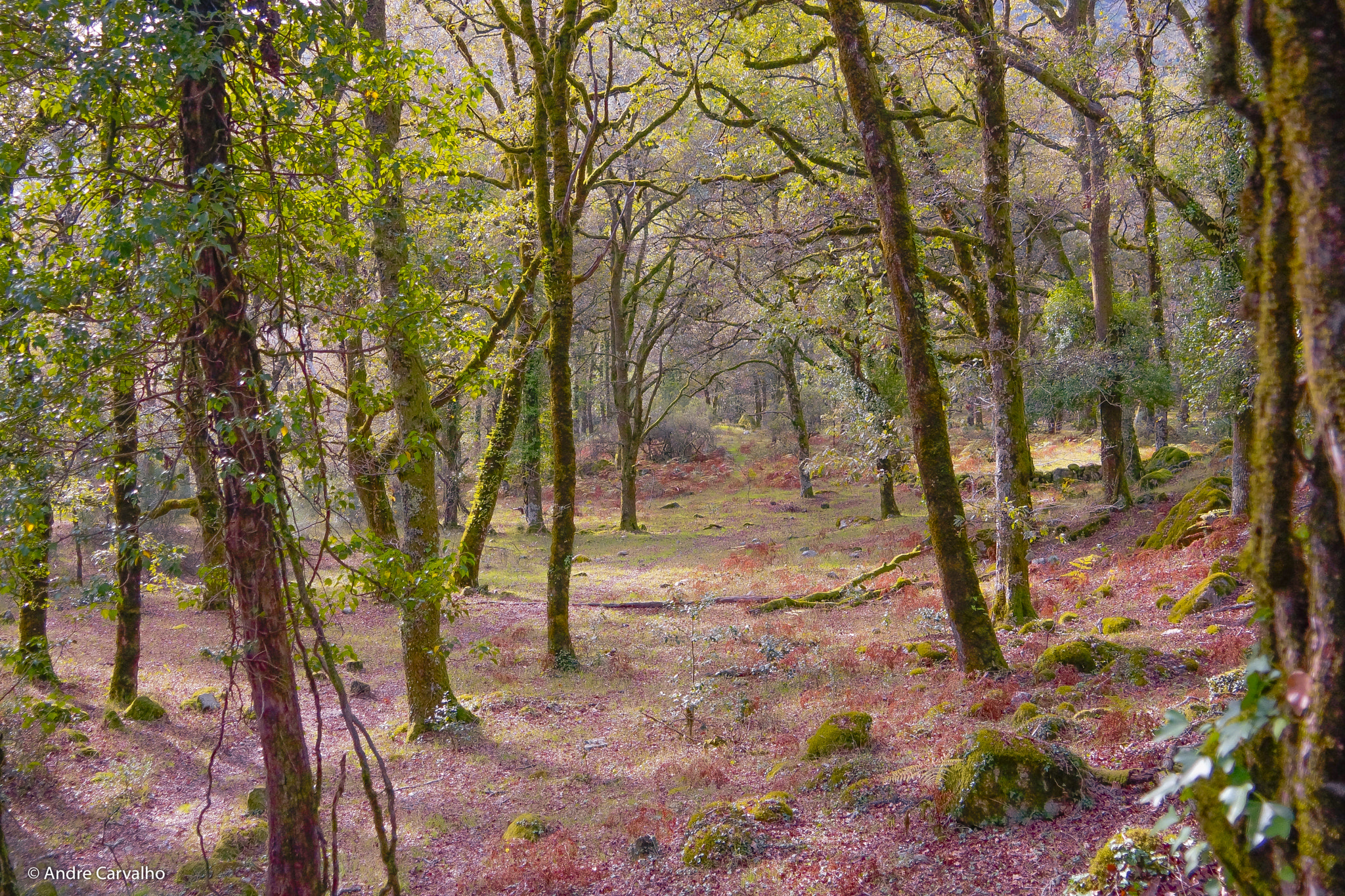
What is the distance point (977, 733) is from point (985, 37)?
25.2 ft

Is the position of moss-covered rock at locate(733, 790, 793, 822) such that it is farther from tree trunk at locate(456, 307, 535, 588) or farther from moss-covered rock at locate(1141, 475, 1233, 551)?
moss-covered rock at locate(1141, 475, 1233, 551)

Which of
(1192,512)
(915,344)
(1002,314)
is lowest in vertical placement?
(1192,512)

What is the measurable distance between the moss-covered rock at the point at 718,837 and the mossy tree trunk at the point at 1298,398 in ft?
12.6

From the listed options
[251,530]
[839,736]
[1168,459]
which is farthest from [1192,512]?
[251,530]

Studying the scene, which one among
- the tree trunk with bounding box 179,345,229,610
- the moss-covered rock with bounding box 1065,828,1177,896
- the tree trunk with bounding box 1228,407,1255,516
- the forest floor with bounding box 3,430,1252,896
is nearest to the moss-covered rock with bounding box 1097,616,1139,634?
the forest floor with bounding box 3,430,1252,896

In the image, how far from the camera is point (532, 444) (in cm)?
2558

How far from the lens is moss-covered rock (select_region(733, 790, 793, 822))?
221 inches

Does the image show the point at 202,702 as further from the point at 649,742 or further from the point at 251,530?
the point at 251,530

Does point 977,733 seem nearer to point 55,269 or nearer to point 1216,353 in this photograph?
point 55,269

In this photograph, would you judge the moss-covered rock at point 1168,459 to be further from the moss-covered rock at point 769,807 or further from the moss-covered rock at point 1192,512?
the moss-covered rock at point 769,807

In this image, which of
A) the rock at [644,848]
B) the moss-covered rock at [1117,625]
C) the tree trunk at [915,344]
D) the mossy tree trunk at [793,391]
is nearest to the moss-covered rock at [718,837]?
the rock at [644,848]

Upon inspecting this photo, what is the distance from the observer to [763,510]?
101 feet

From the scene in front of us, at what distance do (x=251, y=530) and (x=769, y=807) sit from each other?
159 inches

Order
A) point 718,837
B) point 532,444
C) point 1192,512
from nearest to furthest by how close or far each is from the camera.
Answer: point 718,837, point 1192,512, point 532,444
